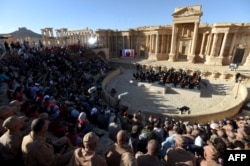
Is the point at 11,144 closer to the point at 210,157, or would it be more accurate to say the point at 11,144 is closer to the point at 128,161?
the point at 128,161

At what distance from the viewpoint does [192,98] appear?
1766 centimetres

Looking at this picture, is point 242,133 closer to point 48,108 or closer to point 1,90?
point 48,108

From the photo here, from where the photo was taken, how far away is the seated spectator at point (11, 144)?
3.11m

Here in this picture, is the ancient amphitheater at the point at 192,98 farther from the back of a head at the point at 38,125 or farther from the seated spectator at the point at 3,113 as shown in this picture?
the back of a head at the point at 38,125

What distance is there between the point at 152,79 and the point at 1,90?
16813 mm

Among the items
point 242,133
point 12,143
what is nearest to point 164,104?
point 242,133

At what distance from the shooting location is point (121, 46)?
4497 cm

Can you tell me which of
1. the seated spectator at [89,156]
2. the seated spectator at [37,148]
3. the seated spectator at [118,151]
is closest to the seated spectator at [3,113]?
the seated spectator at [37,148]

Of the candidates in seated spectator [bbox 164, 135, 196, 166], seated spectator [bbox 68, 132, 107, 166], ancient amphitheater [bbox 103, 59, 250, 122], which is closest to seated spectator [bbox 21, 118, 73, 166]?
seated spectator [bbox 68, 132, 107, 166]

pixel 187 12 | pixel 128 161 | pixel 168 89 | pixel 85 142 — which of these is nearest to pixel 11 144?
pixel 85 142

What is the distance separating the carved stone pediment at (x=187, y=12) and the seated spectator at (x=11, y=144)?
33.2 m

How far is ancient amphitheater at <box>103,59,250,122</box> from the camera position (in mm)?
13158

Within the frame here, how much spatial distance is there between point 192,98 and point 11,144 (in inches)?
690

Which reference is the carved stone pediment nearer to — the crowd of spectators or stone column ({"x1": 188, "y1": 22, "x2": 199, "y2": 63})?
stone column ({"x1": 188, "y1": 22, "x2": 199, "y2": 63})
